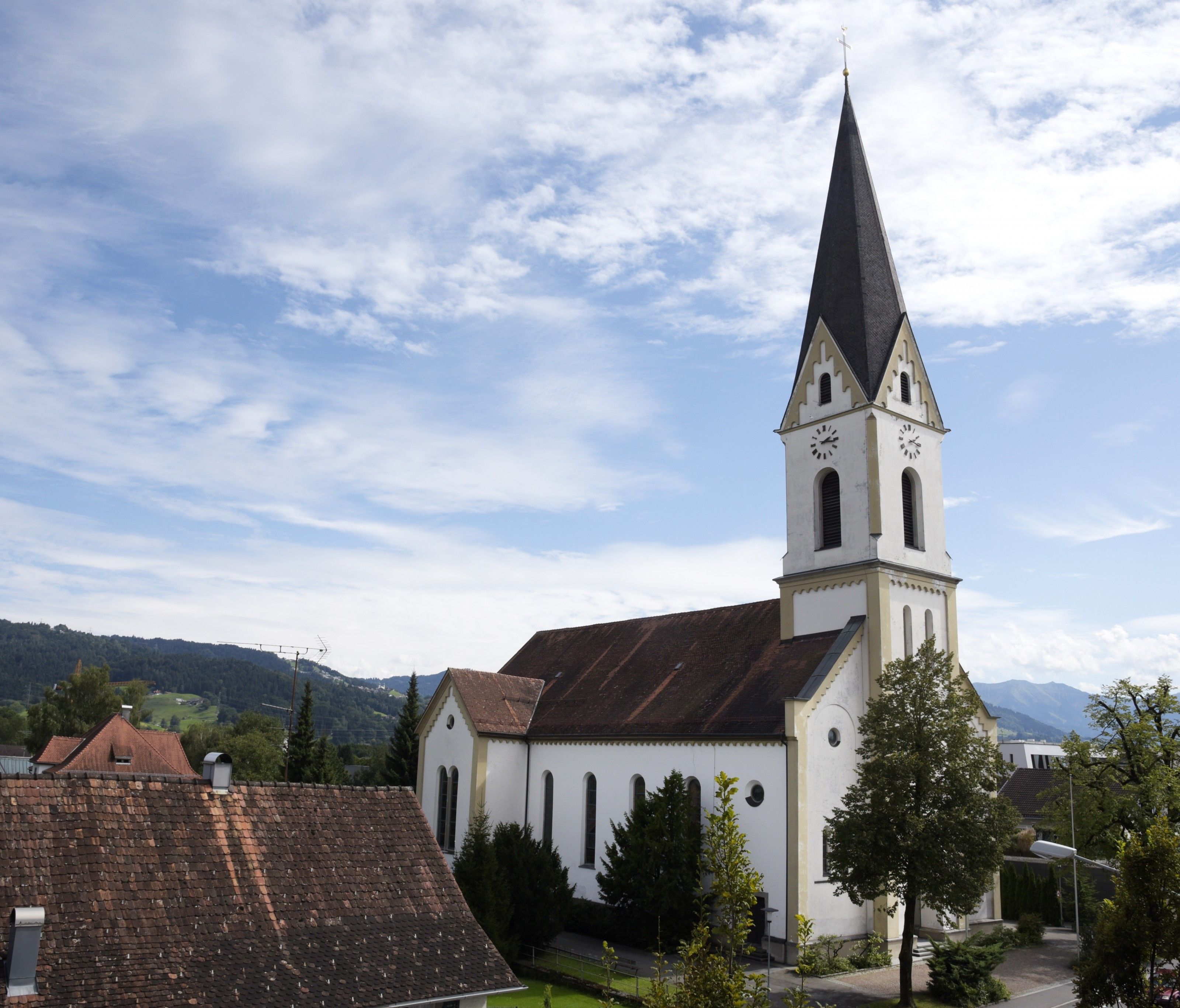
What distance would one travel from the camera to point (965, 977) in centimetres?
2644

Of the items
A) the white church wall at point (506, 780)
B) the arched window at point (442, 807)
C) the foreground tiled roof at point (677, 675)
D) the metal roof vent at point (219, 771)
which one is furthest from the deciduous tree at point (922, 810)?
the arched window at point (442, 807)

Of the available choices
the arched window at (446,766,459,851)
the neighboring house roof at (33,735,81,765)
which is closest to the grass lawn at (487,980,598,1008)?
the arched window at (446,766,459,851)

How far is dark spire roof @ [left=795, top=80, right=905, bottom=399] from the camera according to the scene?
121ft

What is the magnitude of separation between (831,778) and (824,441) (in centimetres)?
1251

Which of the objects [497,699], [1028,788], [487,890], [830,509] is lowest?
[487,890]

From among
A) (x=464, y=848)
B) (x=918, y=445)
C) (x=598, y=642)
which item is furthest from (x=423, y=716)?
(x=918, y=445)

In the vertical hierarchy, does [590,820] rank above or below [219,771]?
below

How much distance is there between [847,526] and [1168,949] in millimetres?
20634

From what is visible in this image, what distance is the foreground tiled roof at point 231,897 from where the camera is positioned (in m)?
15.4

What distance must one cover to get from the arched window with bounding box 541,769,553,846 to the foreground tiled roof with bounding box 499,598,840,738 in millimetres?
1871

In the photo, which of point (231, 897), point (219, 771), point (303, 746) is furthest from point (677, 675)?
point (303, 746)

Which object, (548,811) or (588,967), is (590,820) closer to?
(548,811)

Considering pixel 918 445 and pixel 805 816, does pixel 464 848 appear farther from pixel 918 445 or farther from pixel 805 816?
pixel 918 445

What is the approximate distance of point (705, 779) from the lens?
111ft
